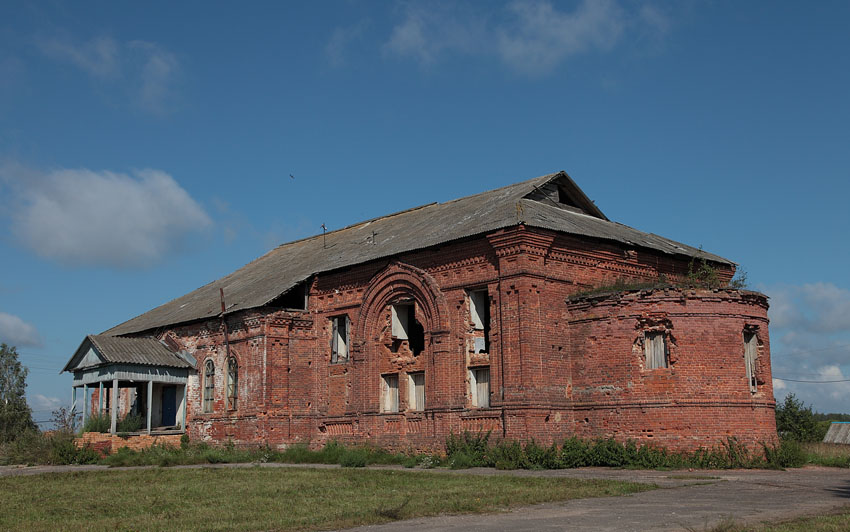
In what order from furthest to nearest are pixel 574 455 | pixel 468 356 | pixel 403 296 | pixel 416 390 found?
pixel 403 296
pixel 416 390
pixel 468 356
pixel 574 455

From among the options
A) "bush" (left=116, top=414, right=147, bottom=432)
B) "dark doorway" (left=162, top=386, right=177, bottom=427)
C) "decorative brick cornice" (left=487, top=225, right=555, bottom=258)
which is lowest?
"bush" (left=116, top=414, right=147, bottom=432)

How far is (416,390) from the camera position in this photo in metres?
22.6

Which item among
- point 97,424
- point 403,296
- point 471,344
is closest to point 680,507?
point 471,344

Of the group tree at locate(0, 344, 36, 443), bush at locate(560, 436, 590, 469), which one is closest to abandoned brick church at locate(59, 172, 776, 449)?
bush at locate(560, 436, 590, 469)

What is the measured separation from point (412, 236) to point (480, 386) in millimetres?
5413

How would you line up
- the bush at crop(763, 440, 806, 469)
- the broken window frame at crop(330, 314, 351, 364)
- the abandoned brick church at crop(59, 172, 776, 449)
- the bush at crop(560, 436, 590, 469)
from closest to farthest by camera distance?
the bush at crop(763, 440, 806, 469)
the bush at crop(560, 436, 590, 469)
the abandoned brick church at crop(59, 172, 776, 449)
the broken window frame at crop(330, 314, 351, 364)

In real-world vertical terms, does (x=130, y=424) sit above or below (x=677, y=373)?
below

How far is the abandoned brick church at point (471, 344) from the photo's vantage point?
18984 millimetres

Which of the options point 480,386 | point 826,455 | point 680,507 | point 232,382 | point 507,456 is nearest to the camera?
point 680,507

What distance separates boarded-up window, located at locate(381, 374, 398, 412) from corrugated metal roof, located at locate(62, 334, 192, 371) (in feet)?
26.9

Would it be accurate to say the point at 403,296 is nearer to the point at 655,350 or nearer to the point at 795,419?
the point at 655,350

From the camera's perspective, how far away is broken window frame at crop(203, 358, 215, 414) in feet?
88.5

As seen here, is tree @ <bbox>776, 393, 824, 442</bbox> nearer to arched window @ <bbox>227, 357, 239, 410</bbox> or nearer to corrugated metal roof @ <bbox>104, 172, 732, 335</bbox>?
corrugated metal roof @ <bbox>104, 172, 732, 335</bbox>

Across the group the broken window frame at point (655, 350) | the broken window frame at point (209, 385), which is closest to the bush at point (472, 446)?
the broken window frame at point (655, 350)
